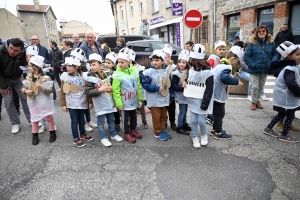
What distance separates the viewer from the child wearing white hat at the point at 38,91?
139 inches

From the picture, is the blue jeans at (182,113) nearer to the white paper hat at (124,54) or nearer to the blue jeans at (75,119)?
the white paper hat at (124,54)

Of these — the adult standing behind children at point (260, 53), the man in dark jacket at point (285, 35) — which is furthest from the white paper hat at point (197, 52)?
the man in dark jacket at point (285, 35)

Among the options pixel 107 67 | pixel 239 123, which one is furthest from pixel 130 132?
pixel 239 123

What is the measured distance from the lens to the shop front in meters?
16.9

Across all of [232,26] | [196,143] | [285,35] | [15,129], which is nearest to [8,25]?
[232,26]

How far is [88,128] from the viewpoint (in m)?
4.36

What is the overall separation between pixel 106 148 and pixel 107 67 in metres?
1.41

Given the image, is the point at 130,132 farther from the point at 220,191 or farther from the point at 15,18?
the point at 15,18

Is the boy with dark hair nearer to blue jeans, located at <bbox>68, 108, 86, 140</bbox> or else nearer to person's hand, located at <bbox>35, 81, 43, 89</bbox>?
blue jeans, located at <bbox>68, 108, 86, 140</bbox>

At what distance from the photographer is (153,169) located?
2.92 meters

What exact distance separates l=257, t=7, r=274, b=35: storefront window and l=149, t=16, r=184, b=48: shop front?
727 cm

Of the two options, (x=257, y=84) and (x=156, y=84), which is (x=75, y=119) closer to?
(x=156, y=84)

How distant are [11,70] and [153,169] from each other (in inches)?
135

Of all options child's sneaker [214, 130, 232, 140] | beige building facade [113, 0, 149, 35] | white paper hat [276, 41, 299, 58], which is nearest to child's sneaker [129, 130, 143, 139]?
child's sneaker [214, 130, 232, 140]
